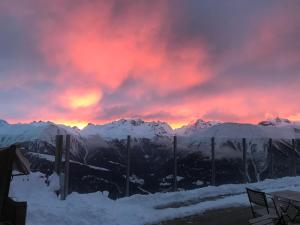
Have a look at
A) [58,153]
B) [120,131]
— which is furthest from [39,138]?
[120,131]

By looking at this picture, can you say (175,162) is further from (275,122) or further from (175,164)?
(275,122)

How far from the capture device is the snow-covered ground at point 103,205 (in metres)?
11.8

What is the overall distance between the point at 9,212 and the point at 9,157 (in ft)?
4.07

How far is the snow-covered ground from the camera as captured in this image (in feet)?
38.7

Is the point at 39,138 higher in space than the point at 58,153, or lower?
higher

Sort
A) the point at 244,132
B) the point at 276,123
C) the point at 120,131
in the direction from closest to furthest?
Result: the point at 244,132, the point at 120,131, the point at 276,123

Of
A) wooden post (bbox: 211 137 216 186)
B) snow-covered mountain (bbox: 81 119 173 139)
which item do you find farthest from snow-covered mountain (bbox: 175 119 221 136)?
wooden post (bbox: 211 137 216 186)

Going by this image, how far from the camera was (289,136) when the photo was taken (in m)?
26.3

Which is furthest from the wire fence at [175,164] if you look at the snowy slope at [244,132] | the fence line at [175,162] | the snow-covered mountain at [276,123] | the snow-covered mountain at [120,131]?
the snow-covered mountain at [276,123]

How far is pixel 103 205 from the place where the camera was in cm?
1369

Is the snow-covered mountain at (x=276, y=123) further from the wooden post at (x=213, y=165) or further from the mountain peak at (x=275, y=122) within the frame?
the wooden post at (x=213, y=165)

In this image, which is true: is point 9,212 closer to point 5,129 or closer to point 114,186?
point 114,186

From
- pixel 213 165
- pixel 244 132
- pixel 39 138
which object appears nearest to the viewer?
pixel 39 138

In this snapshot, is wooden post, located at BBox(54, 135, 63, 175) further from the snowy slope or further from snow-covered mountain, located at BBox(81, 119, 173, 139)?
the snowy slope
